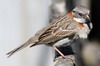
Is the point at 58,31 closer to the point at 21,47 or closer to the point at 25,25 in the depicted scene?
the point at 25,25

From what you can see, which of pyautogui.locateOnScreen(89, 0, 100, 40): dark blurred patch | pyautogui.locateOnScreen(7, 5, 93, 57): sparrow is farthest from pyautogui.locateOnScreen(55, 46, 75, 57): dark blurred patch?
pyautogui.locateOnScreen(89, 0, 100, 40): dark blurred patch

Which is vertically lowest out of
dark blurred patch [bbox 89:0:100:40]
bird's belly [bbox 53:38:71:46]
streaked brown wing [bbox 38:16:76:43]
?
dark blurred patch [bbox 89:0:100:40]

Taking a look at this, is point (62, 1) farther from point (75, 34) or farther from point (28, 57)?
point (28, 57)

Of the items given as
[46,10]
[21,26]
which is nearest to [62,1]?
[46,10]

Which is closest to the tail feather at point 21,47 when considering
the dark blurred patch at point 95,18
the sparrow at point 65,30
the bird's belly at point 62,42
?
the sparrow at point 65,30

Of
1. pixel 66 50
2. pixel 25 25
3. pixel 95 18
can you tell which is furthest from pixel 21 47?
pixel 95 18

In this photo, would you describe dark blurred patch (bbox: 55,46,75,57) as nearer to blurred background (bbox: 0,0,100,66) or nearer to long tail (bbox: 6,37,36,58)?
blurred background (bbox: 0,0,100,66)

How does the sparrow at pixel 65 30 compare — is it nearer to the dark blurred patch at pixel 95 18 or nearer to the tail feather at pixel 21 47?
the tail feather at pixel 21 47

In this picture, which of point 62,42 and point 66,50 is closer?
point 66,50
